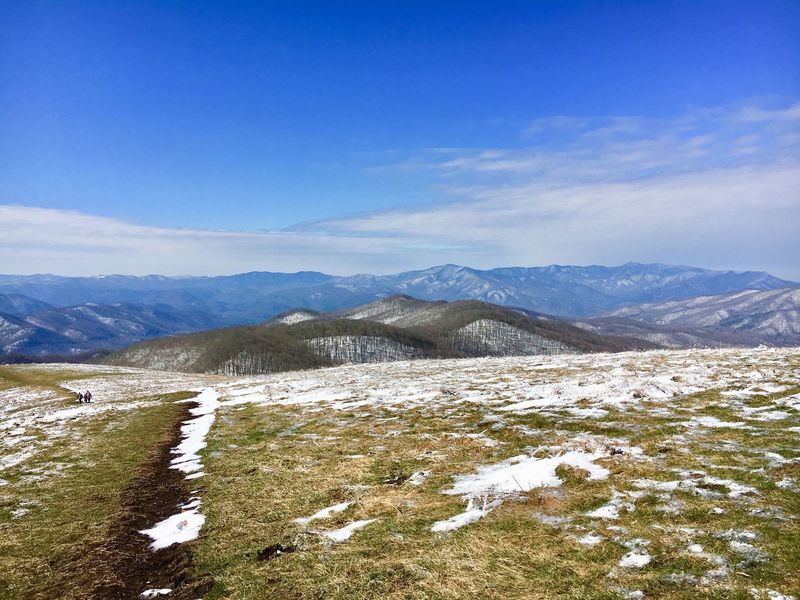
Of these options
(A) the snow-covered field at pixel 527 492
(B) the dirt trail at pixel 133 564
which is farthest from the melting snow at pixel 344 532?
(B) the dirt trail at pixel 133 564

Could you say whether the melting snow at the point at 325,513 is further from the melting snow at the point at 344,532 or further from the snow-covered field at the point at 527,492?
the melting snow at the point at 344,532

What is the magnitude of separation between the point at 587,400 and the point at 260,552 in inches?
657

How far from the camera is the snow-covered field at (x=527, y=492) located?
311 inches

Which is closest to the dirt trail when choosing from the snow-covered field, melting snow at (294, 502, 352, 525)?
the snow-covered field

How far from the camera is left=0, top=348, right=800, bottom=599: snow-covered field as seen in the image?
7.89 m

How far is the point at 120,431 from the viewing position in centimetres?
2638

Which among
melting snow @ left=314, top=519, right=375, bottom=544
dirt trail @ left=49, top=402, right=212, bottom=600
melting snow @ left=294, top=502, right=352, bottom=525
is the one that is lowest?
dirt trail @ left=49, top=402, right=212, bottom=600

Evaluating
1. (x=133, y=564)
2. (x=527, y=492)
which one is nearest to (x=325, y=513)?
(x=133, y=564)

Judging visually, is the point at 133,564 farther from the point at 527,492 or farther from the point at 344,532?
the point at 527,492

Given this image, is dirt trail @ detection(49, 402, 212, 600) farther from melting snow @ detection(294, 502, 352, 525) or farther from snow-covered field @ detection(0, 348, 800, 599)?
melting snow @ detection(294, 502, 352, 525)

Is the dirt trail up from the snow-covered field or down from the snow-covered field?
down

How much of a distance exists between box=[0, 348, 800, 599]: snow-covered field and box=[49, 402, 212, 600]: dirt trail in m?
0.63

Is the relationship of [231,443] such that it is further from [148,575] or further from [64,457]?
[148,575]

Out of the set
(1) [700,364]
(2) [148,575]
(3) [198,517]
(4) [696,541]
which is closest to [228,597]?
(2) [148,575]
